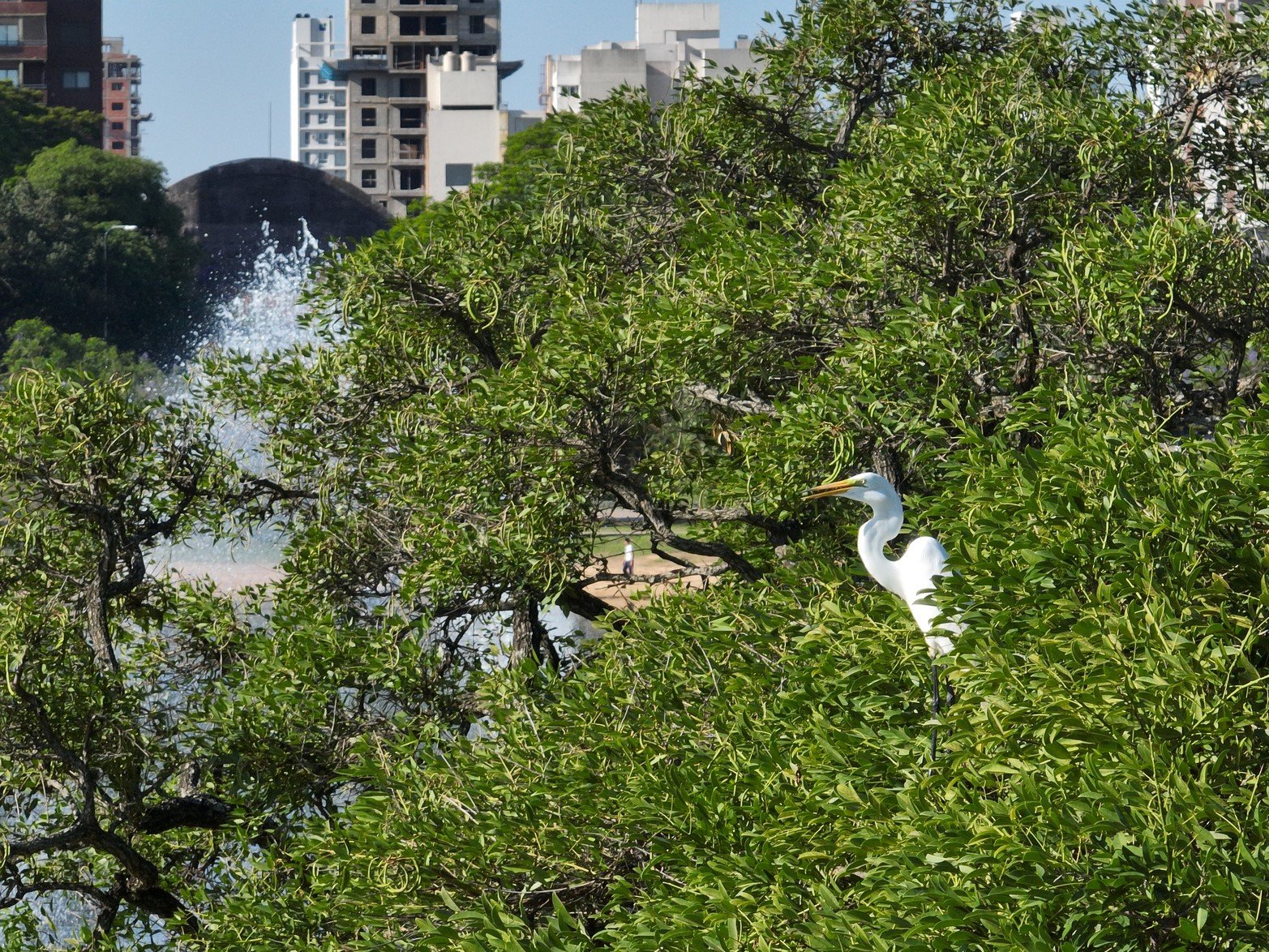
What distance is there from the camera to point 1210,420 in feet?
29.8

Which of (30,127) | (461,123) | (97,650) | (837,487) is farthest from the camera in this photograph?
(461,123)

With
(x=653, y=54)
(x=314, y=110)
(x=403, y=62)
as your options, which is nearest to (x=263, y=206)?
(x=403, y=62)

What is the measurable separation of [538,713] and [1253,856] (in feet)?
13.0

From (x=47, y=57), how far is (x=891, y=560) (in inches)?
3605

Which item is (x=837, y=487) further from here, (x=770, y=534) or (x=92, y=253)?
(x=92, y=253)

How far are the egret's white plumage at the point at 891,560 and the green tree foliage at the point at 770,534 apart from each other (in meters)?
0.12

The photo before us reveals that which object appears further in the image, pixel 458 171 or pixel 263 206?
pixel 458 171

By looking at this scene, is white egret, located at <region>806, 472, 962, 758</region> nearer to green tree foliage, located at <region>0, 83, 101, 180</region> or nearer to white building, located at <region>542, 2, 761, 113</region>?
green tree foliage, located at <region>0, 83, 101, 180</region>

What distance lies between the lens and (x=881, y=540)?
7332 mm

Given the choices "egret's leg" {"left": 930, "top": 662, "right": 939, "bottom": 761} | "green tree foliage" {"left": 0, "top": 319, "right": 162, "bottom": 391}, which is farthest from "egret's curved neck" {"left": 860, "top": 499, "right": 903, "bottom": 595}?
"green tree foliage" {"left": 0, "top": 319, "right": 162, "bottom": 391}

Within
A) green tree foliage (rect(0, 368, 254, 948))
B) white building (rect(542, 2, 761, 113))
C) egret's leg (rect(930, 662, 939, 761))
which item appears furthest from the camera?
white building (rect(542, 2, 761, 113))

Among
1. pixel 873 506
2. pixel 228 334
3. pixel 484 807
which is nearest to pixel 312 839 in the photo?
pixel 484 807

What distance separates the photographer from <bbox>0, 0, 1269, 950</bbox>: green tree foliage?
4.52m

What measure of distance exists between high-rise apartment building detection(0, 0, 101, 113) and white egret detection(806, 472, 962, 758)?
3518 inches
